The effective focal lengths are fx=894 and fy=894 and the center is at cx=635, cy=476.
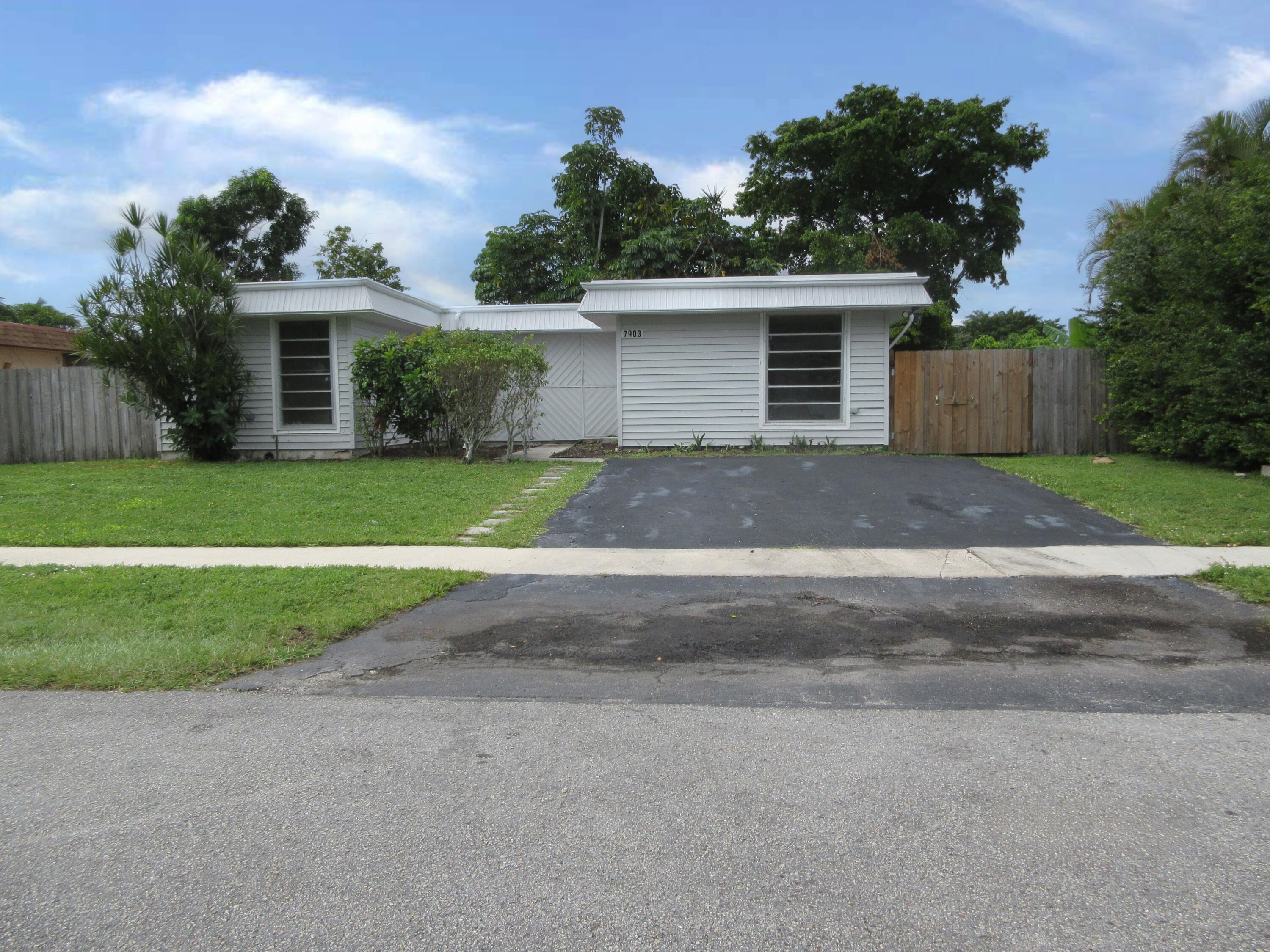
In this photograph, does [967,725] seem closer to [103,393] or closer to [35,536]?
[35,536]

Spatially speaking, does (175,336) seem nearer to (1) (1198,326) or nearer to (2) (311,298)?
(2) (311,298)

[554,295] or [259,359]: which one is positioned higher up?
[554,295]

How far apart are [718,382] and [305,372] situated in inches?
311

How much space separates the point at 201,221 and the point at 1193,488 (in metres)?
30.5

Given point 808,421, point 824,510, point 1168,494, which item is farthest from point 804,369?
point 1168,494

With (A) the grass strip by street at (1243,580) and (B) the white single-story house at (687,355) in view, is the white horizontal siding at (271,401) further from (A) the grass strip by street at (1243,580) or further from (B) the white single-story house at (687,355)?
(A) the grass strip by street at (1243,580)

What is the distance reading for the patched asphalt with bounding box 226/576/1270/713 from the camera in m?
4.89

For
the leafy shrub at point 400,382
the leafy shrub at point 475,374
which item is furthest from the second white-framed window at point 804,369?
the leafy shrub at point 400,382

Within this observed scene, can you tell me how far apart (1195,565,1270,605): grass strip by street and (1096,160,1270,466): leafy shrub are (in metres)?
5.48

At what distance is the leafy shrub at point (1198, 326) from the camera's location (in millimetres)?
11961

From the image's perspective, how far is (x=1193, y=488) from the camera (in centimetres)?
1155

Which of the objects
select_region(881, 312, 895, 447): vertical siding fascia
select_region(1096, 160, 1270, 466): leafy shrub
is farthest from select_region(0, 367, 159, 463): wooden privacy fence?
select_region(1096, 160, 1270, 466): leafy shrub

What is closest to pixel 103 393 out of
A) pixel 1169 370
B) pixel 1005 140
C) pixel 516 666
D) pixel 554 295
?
pixel 554 295

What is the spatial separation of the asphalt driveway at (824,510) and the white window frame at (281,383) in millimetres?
5961
